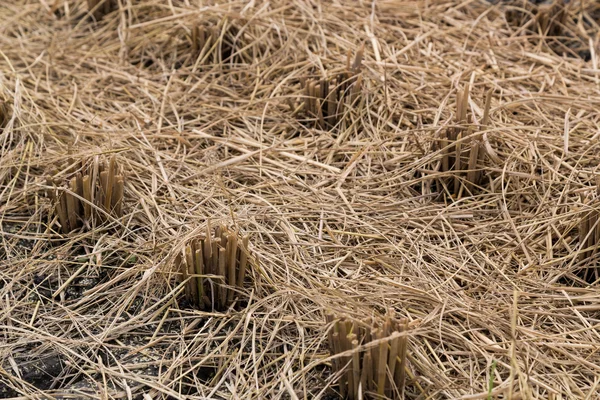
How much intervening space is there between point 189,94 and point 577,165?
66.2 inches

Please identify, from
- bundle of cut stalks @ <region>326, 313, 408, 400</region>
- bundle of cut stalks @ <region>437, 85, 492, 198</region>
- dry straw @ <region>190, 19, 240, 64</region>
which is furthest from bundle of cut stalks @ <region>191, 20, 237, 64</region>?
bundle of cut stalks @ <region>326, 313, 408, 400</region>

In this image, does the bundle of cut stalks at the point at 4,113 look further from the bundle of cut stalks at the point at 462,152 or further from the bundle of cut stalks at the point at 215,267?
the bundle of cut stalks at the point at 462,152

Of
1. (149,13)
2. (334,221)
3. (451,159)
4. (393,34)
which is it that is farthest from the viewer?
(149,13)

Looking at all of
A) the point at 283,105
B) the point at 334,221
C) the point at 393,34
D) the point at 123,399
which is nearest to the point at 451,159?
the point at 334,221

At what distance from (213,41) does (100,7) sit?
806 mm

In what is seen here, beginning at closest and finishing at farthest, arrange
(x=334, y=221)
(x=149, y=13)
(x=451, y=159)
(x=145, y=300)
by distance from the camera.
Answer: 1. (x=145, y=300)
2. (x=334, y=221)
3. (x=451, y=159)
4. (x=149, y=13)

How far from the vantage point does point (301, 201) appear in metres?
2.84

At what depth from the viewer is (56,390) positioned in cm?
219

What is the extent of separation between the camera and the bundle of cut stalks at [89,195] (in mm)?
2664

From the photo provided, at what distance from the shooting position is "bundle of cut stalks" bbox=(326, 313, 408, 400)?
79.4 inches

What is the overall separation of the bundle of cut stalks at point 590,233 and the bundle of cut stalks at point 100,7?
269 centimetres

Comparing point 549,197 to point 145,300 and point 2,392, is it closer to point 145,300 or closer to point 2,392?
point 145,300

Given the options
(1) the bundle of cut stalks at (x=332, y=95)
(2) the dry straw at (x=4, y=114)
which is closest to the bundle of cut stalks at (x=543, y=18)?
(1) the bundle of cut stalks at (x=332, y=95)

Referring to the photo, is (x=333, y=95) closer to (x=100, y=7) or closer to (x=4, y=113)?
(x=4, y=113)
